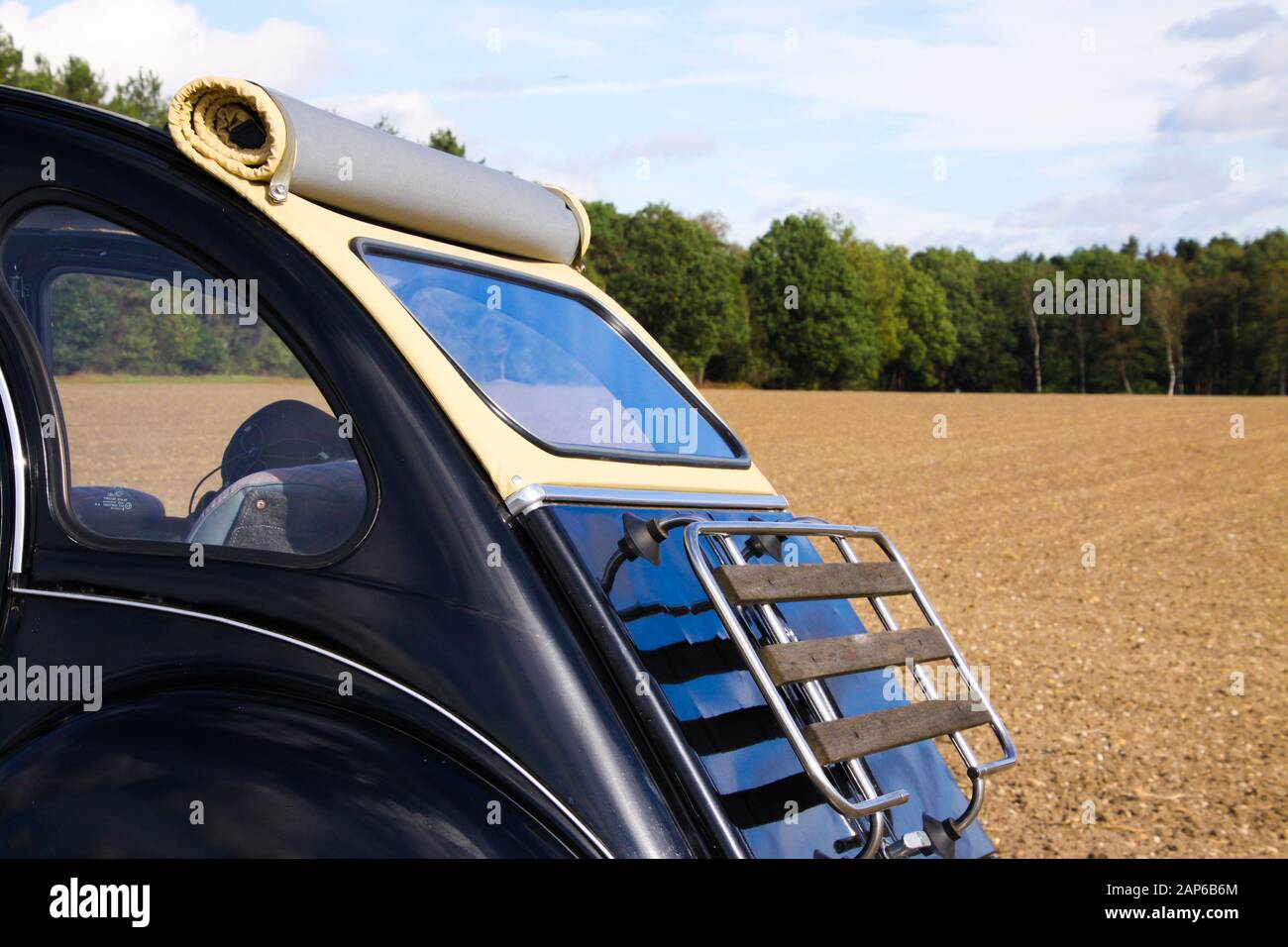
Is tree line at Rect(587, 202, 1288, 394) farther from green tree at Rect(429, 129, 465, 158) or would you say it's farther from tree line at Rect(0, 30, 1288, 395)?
green tree at Rect(429, 129, 465, 158)

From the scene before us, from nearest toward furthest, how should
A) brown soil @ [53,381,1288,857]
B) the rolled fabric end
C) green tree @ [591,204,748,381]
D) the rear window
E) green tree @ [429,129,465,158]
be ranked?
the rolled fabric end < the rear window < brown soil @ [53,381,1288,857] < green tree @ [429,129,465,158] < green tree @ [591,204,748,381]

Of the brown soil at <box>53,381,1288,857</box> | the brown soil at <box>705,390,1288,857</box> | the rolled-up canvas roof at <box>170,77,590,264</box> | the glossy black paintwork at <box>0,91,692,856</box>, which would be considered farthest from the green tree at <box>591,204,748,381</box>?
the glossy black paintwork at <box>0,91,692,856</box>

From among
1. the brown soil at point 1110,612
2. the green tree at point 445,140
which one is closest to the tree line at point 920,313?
the green tree at point 445,140

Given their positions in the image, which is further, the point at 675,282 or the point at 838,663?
the point at 675,282

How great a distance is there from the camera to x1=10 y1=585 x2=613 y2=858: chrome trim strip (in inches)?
71.3

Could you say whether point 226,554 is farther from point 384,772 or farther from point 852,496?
point 852,496

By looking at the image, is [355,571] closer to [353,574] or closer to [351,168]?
[353,574]

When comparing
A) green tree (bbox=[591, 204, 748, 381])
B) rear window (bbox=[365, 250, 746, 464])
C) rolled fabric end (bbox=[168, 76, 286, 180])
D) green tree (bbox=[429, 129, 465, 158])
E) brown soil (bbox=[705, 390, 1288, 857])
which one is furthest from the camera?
green tree (bbox=[591, 204, 748, 381])

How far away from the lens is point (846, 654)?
7.05 ft

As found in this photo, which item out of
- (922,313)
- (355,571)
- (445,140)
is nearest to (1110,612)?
(355,571)

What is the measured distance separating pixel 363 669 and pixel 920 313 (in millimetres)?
96329

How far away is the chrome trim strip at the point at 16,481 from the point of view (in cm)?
227

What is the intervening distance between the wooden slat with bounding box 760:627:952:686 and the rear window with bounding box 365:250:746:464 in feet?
2.14

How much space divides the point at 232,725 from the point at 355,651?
232mm
